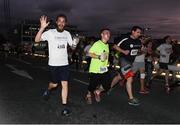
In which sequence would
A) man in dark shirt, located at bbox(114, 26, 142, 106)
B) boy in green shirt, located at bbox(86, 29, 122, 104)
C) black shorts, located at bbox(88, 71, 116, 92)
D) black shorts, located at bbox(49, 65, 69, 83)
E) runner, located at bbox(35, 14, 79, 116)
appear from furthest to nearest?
man in dark shirt, located at bbox(114, 26, 142, 106), black shorts, located at bbox(88, 71, 116, 92), boy in green shirt, located at bbox(86, 29, 122, 104), black shorts, located at bbox(49, 65, 69, 83), runner, located at bbox(35, 14, 79, 116)

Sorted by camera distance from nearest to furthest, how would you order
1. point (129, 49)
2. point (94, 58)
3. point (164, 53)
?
point (94, 58) → point (129, 49) → point (164, 53)

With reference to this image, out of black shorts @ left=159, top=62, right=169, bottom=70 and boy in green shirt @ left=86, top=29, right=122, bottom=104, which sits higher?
boy in green shirt @ left=86, top=29, right=122, bottom=104

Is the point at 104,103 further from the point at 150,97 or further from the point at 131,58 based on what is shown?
the point at 150,97

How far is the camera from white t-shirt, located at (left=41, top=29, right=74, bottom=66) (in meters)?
7.96

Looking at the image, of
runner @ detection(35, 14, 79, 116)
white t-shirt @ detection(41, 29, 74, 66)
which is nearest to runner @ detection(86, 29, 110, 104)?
runner @ detection(35, 14, 79, 116)

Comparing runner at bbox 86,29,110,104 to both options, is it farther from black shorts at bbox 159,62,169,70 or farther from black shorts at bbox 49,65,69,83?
black shorts at bbox 159,62,169,70

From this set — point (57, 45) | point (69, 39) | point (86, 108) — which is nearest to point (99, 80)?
point (86, 108)

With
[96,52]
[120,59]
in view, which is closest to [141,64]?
[120,59]

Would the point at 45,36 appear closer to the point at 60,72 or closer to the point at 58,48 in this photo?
the point at 58,48

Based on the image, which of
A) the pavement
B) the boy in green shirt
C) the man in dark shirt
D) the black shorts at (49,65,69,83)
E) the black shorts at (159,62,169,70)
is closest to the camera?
the pavement

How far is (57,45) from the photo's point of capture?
26.2 ft

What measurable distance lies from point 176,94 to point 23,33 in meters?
179

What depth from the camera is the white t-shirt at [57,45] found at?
796 centimetres

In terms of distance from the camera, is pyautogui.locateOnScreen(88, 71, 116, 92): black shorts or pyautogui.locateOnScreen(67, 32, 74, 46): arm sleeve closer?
pyautogui.locateOnScreen(67, 32, 74, 46): arm sleeve
